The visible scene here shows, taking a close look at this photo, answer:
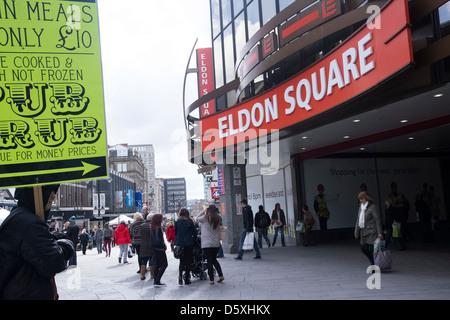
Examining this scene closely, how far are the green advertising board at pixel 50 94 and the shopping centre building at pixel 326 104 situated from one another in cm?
488

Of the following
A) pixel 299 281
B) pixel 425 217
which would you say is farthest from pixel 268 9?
pixel 299 281

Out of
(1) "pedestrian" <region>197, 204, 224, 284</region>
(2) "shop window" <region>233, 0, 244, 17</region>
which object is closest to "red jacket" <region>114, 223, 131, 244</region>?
(1) "pedestrian" <region>197, 204, 224, 284</region>

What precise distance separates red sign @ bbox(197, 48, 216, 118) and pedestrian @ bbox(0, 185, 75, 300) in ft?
57.6

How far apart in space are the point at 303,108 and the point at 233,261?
6.06 meters

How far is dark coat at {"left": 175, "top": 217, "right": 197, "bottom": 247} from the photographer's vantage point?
954 cm

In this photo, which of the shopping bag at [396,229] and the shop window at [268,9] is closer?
the shopping bag at [396,229]

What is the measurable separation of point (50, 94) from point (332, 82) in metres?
6.34

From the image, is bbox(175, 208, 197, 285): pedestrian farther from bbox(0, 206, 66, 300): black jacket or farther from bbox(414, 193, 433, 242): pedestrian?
bbox(414, 193, 433, 242): pedestrian

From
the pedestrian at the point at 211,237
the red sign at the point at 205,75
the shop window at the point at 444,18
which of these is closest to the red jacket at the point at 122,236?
the pedestrian at the point at 211,237

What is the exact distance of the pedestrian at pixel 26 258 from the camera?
118 inches

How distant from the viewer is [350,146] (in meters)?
15.0

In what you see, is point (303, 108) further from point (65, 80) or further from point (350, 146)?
point (65, 80)

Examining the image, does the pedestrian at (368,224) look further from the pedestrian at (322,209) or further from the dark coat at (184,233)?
the pedestrian at (322,209)
